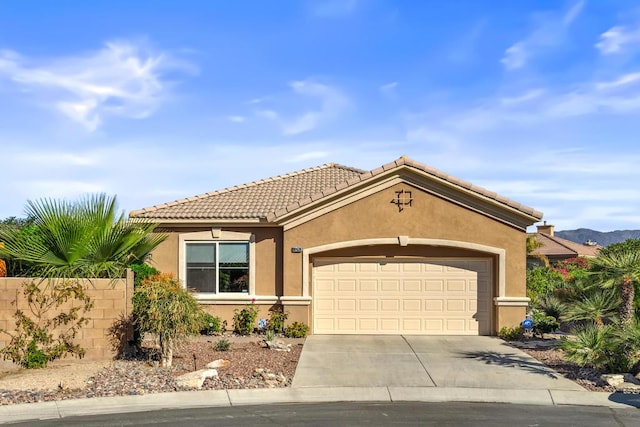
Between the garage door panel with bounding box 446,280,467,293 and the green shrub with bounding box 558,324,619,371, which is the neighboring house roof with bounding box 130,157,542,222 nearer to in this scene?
the garage door panel with bounding box 446,280,467,293

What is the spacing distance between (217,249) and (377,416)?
1003 centimetres

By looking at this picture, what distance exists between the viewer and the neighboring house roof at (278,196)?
57.5 ft

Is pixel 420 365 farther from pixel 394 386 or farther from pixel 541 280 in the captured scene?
pixel 541 280

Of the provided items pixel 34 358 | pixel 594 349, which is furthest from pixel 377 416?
pixel 34 358

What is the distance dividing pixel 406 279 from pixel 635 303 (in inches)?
233

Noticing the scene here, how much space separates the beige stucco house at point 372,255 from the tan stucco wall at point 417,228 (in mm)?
28

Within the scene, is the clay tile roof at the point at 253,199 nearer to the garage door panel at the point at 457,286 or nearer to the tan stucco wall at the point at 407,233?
the tan stucco wall at the point at 407,233

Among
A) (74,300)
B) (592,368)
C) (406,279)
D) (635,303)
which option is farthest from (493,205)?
(74,300)

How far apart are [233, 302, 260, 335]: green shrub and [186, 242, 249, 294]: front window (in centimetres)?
76

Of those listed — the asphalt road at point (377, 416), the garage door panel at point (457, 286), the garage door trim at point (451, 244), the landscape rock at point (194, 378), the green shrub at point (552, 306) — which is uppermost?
the garage door trim at point (451, 244)

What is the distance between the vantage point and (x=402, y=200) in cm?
1781

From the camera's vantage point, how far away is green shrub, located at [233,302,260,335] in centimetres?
1811

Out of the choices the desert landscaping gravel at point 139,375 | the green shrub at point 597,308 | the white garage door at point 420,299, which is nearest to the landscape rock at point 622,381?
the green shrub at point 597,308

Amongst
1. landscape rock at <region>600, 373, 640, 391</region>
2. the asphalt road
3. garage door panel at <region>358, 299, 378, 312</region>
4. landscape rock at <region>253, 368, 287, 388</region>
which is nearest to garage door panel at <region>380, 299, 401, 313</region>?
garage door panel at <region>358, 299, 378, 312</region>
